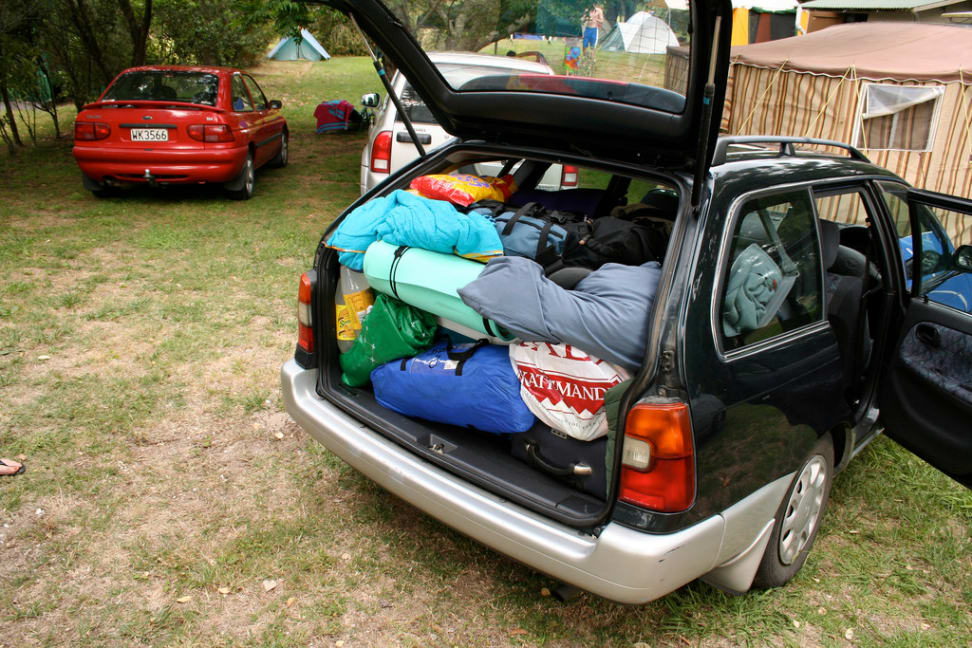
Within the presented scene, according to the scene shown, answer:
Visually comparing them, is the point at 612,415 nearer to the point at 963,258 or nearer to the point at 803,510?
the point at 803,510

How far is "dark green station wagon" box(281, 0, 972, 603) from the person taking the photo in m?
2.11

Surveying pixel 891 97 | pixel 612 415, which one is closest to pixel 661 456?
pixel 612 415

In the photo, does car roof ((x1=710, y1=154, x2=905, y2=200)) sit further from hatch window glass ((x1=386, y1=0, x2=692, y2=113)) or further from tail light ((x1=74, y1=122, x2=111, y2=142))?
tail light ((x1=74, y1=122, x2=111, y2=142))

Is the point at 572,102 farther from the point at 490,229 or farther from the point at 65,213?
the point at 65,213

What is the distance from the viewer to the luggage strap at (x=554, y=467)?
2.46 metres

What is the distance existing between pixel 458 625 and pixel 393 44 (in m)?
2.24

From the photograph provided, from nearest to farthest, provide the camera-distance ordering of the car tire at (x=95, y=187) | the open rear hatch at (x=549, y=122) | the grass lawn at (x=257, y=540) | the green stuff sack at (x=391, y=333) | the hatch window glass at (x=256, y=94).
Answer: the open rear hatch at (x=549, y=122), the grass lawn at (x=257, y=540), the green stuff sack at (x=391, y=333), the car tire at (x=95, y=187), the hatch window glass at (x=256, y=94)

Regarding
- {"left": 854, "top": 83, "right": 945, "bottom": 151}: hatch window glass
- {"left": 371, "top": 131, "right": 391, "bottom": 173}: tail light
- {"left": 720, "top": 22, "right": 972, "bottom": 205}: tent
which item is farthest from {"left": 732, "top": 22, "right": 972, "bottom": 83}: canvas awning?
{"left": 371, "top": 131, "right": 391, "bottom": 173}: tail light

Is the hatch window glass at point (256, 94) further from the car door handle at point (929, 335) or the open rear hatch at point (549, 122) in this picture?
the car door handle at point (929, 335)

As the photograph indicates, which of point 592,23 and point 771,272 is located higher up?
point 592,23

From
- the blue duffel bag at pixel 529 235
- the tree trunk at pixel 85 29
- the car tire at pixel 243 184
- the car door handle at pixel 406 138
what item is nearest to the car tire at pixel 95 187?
the car tire at pixel 243 184

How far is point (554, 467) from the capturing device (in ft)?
8.34

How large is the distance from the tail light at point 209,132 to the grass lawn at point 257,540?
3.22m

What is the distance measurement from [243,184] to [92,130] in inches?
64.2
